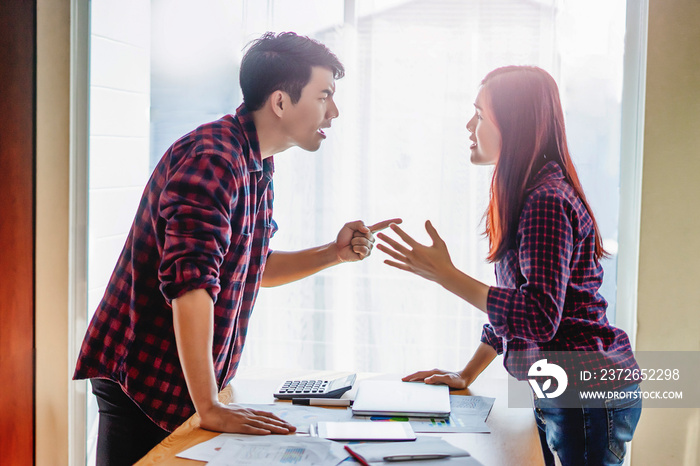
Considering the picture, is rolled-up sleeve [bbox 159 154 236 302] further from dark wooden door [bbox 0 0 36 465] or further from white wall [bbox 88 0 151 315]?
white wall [bbox 88 0 151 315]

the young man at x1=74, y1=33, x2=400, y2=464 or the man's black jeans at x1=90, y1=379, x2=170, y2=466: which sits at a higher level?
the young man at x1=74, y1=33, x2=400, y2=464

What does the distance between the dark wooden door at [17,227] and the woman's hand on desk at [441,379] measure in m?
1.43

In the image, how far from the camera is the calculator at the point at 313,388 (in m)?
1.42

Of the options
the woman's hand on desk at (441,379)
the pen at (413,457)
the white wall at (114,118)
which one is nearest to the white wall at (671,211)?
the woman's hand on desk at (441,379)

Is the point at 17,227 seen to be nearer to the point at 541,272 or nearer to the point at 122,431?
the point at 122,431

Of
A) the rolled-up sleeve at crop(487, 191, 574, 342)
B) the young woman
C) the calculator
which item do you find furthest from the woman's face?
the calculator

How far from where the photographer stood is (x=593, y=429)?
1.28 metres

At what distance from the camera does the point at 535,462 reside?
1.11m

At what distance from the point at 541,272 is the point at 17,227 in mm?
1786

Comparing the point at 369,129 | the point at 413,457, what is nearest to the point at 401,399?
the point at 413,457

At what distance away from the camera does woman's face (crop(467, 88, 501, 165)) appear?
1476mm

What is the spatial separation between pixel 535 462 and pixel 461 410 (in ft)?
0.88

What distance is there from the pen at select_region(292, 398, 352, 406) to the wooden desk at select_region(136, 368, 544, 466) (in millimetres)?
64

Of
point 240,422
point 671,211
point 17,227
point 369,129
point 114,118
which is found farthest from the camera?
point 114,118
